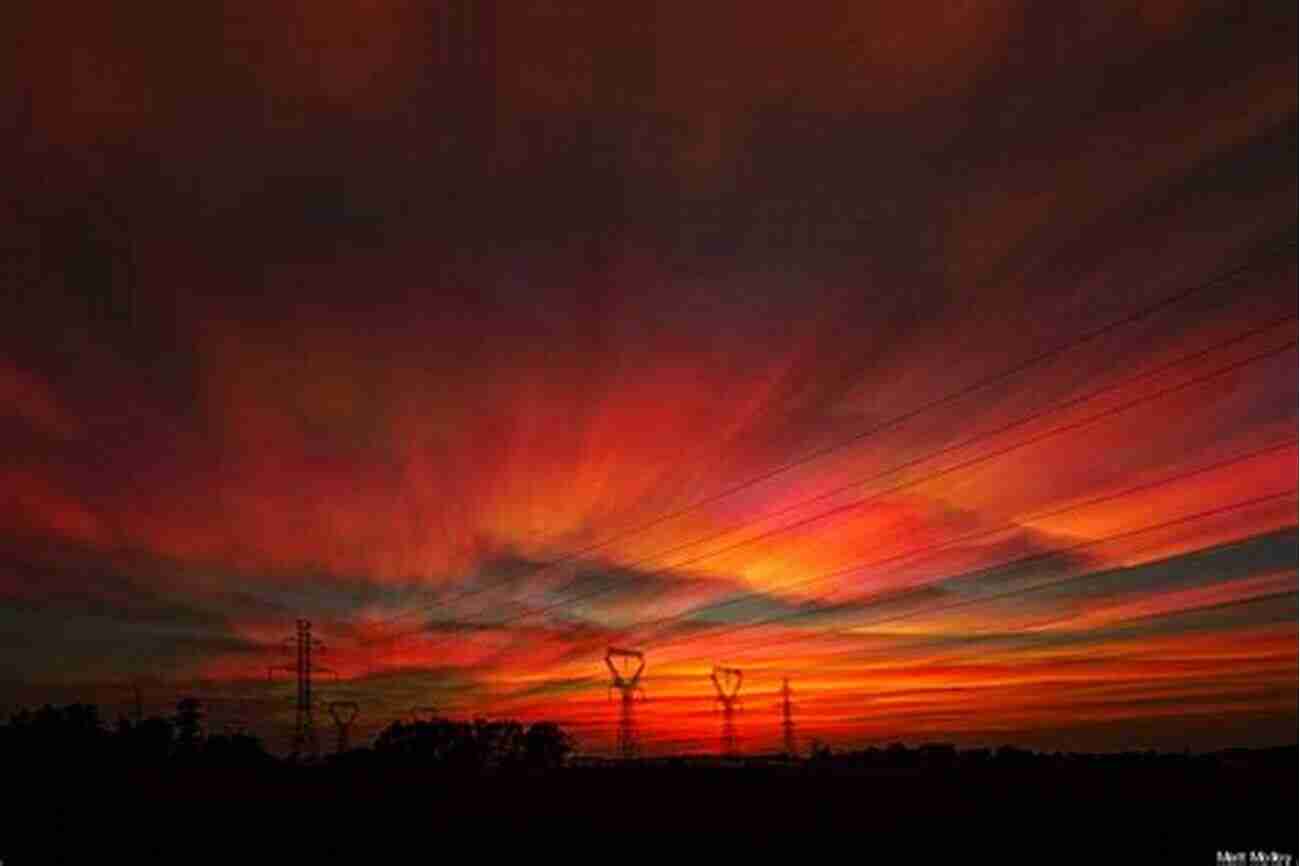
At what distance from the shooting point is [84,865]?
3447 centimetres

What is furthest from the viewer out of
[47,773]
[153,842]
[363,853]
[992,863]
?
[47,773]

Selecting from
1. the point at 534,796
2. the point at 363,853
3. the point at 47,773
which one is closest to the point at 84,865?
the point at 363,853

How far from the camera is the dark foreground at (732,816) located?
28.9m

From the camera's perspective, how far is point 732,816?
38250mm

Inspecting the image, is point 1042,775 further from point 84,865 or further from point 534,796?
point 84,865

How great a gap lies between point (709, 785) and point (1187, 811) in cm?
2359

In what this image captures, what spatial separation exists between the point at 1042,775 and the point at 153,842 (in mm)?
28940

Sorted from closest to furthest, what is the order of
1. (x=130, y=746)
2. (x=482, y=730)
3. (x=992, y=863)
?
(x=992, y=863)
(x=130, y=746)
(x=482, y=730)

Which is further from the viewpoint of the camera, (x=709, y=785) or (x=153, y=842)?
(x=709, y=785)

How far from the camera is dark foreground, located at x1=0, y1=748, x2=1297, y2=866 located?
94.8 ft

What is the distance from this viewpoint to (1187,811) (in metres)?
30.3

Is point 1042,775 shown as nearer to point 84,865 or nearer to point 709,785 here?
point 709,785

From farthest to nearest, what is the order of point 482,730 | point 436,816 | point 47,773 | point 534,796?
1. point 482,730
2. point 47,773
3. point 534,796
4. point 436,816

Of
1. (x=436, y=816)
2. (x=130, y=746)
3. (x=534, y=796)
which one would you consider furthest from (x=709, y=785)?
(x=130, y=746)
